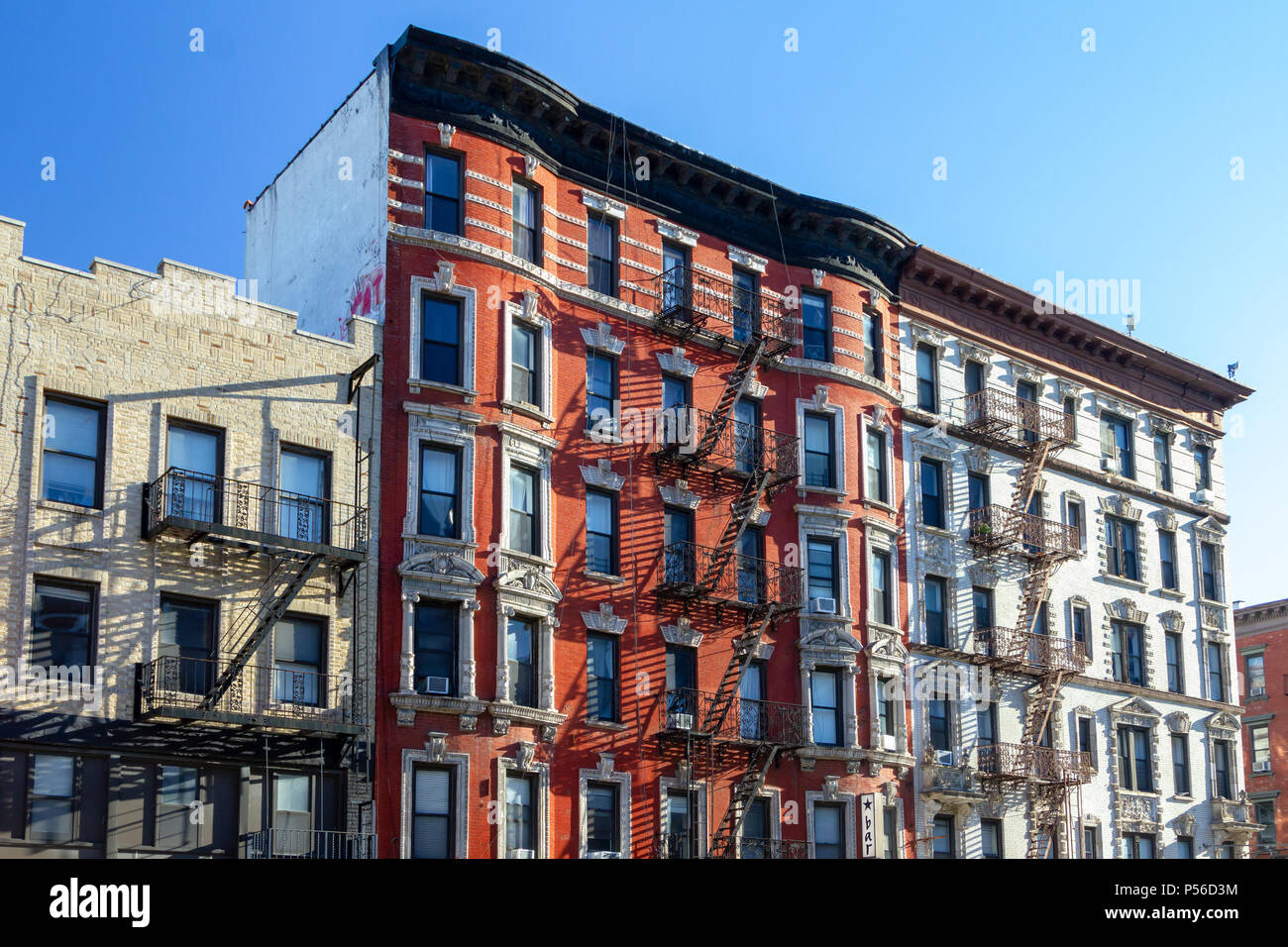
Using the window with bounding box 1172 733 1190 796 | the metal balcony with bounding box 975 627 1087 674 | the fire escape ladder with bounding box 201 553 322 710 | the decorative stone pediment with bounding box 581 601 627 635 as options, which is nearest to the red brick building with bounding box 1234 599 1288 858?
the window with bounding box 1172 733 1190 796

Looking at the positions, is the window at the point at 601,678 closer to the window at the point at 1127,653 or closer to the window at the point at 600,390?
the window at the point at 600,390

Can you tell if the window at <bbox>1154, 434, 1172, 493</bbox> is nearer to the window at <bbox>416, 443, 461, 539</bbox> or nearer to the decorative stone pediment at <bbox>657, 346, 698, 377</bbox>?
the decorative stone pediment at <bbox>657, 346, 698, 377</bbox>

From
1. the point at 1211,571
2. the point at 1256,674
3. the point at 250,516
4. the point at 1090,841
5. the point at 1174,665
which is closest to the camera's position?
the point at 250,516

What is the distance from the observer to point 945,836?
41.3 metres

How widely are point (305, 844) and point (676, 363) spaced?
15429mm

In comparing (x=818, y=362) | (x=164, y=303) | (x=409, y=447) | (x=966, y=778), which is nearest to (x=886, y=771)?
(x=966, y=778)

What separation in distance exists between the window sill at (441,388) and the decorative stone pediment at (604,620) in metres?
5.52

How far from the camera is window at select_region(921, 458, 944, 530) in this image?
4388 cm

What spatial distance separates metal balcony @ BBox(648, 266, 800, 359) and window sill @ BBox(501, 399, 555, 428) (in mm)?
4649

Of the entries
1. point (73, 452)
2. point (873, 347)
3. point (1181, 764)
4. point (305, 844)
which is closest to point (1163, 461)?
point (1181, 764)

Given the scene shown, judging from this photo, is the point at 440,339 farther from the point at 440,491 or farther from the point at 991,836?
the point at 991,836

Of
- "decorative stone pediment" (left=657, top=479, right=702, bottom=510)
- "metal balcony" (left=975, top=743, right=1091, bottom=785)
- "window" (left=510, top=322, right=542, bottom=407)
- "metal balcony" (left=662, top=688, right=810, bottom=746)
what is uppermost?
"window" (left=510, top=322, right=542, bottom=407)
